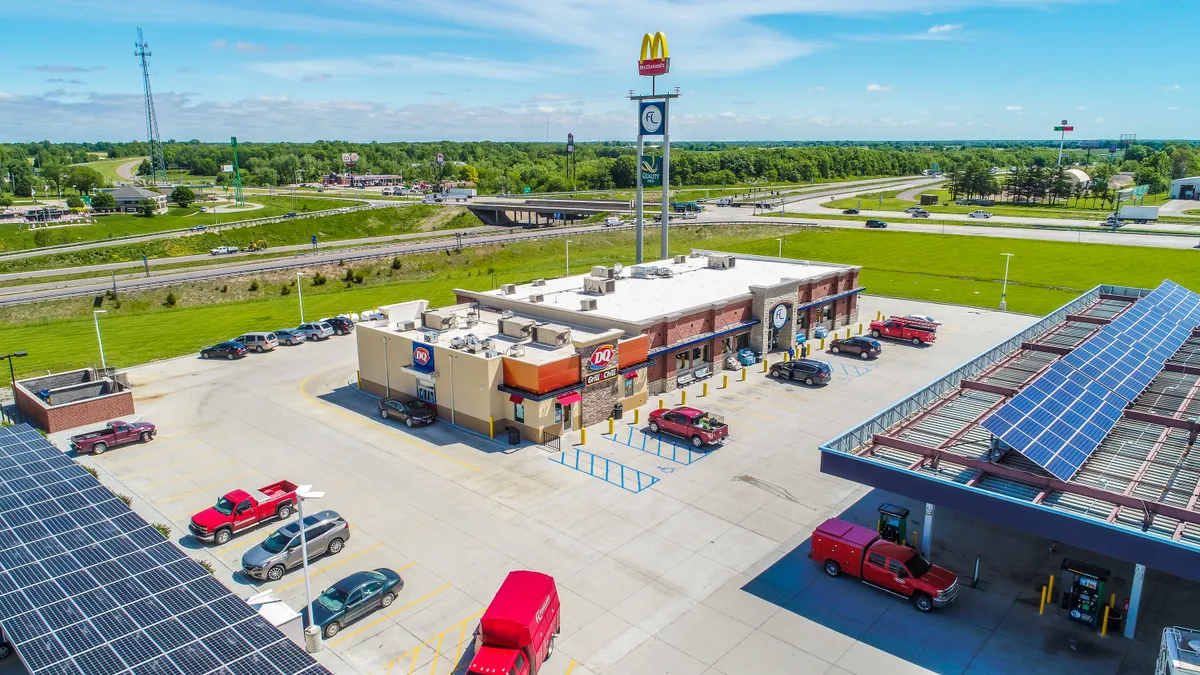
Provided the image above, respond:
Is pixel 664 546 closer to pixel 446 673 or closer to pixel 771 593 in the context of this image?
pixel 771 593

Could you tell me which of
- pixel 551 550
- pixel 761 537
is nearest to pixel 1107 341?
pixel 761 537

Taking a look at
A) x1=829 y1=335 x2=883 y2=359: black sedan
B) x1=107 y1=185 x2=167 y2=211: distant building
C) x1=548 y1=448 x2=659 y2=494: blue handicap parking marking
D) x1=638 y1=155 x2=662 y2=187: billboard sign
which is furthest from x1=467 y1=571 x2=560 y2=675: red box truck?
x1=107 y1=185 x2=167 y2=211: distant building

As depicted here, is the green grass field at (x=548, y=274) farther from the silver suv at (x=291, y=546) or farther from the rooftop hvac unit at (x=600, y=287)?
the silver suv at (x=291, y=546)

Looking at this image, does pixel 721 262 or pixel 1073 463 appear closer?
pixel 1073 463

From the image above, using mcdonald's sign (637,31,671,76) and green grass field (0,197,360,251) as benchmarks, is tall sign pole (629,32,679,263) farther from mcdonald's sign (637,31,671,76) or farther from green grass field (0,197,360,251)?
green grass field (0,197,360,251)

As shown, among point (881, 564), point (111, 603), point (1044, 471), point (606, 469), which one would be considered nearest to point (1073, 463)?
point (1044, 471)

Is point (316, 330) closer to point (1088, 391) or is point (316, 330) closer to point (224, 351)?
point (224, 351)
